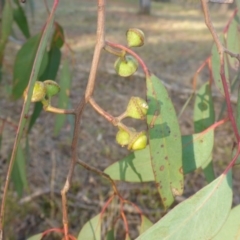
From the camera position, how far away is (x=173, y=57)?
354 cm

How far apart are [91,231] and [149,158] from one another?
13cm

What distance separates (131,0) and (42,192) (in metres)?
0.79

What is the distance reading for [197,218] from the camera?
539mm

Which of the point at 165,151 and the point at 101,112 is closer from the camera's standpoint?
the point at 101,112

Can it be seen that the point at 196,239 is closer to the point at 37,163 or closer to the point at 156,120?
the point at 156,120

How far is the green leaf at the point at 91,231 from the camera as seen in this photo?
701 mm

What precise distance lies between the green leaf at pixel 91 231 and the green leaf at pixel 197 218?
0.20 m

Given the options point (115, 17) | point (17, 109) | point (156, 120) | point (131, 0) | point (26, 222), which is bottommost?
point (26, 222)

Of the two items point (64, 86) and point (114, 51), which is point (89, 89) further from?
point (64, 86)

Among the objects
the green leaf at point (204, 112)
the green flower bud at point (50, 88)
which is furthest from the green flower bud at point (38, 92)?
the green leaf at point (204, 112)

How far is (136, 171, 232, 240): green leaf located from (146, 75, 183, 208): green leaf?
0.19 ft

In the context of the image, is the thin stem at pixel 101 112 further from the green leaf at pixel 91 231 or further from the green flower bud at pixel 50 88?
the green leaf at pixel 91 231

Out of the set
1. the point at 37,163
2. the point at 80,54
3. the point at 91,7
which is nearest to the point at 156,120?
the point at 37,163

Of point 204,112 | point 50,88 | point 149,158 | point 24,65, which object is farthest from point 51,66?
point 50,88
